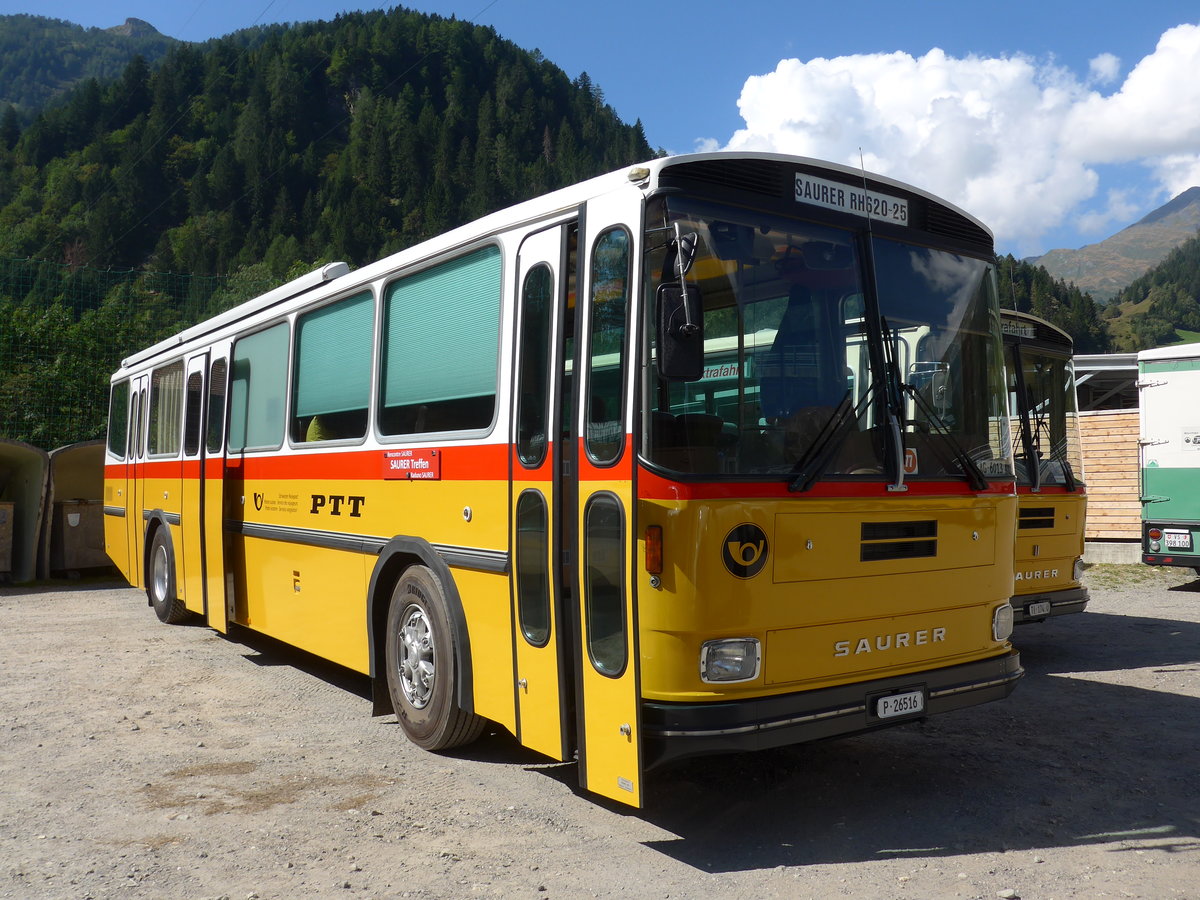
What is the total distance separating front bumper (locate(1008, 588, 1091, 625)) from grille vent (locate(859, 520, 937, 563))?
389 centimetres

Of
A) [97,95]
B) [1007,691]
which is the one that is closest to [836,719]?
[1007,691]

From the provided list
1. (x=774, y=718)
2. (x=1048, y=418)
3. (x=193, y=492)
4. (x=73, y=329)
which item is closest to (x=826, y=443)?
(x=774, y=718)

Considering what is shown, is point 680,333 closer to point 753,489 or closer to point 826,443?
point 753,489

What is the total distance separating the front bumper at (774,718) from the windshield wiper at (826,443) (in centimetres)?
88

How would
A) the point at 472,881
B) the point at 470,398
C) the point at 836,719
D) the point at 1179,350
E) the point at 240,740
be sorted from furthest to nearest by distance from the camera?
1. the point at 1179,350
2. the point at 240,740
3. the point at 470,398
4. the point at 836,719
5. the point at 472,881

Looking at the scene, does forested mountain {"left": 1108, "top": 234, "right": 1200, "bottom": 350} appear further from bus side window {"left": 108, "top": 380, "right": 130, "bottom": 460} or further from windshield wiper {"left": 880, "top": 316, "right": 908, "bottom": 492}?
windshield wiper {"left": 880, "top": 316, "right": 908, "bottom": 492}

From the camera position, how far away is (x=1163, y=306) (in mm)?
144375

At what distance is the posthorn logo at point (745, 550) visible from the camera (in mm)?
4262

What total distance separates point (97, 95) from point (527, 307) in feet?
349

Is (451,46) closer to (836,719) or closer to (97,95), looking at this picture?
(97,95)

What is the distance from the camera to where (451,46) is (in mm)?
127375

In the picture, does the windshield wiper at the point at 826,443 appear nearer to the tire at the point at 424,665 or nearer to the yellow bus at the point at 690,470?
the yellow bus at the point at 690,470

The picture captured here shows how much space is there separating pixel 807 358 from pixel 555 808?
95.1 inches

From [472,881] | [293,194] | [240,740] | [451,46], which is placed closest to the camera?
[472,881]
